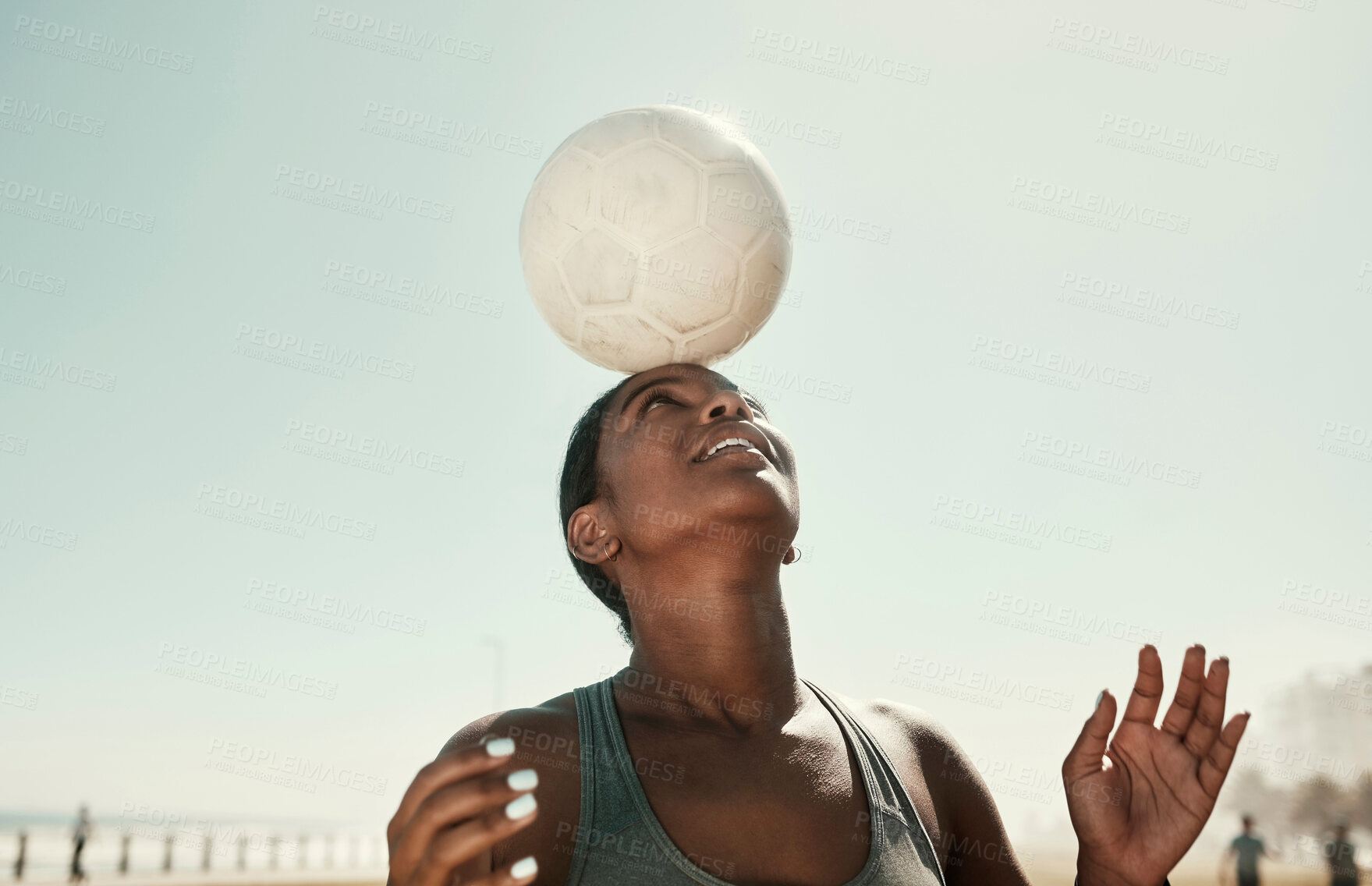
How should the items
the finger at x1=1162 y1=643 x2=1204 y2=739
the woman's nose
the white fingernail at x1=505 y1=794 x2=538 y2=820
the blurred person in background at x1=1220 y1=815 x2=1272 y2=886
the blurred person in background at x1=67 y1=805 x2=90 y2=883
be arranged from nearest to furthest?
1. the white fingernail at x1=505 y1=794 x2=538 y2=820
2. the finger at x1=1162 y1=643 x2=1204 y2=739
3. the woman's nose
4. the blurred person in background at x1=1220 y1=815 x2=1272 y2=886
5. the blurred person in background at x1=67 y1=805 x2=90 y2=883

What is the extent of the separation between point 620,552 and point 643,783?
1056 mm

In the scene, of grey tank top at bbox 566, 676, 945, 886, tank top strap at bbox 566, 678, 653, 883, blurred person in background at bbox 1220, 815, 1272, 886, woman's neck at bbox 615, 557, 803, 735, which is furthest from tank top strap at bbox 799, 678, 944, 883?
blurred person in background at bbox 1220, 815, 1272, 886

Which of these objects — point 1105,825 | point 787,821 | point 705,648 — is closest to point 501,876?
point 787,821

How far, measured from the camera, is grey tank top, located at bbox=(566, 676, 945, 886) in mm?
2514

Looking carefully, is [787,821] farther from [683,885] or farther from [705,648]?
[705,648]

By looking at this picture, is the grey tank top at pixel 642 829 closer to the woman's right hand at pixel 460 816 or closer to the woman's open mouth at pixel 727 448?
the woman's right hand at pixel 460 816

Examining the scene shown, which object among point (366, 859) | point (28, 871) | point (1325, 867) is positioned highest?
point (1325, 867)

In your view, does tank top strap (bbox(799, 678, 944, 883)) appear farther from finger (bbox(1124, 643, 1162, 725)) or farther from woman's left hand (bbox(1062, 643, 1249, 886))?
finger (bbox(1124, 643, 1162, 725))

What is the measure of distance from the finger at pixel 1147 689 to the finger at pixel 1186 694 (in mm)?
58

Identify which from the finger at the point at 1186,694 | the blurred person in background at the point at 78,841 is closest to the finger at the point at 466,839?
the finger at the point at 1186,694

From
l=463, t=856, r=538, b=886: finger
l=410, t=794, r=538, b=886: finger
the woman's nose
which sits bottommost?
l=463, t=856, r=538, b=886: finger

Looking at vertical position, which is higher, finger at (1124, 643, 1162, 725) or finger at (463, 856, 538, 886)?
finger at (1124, 643, 1162, 725)

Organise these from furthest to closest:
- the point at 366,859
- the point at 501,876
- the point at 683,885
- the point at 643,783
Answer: the point at 366,859 → the point at 643,783 → the point at 683,885 → the point at 501,876

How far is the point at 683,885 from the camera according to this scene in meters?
2.49
